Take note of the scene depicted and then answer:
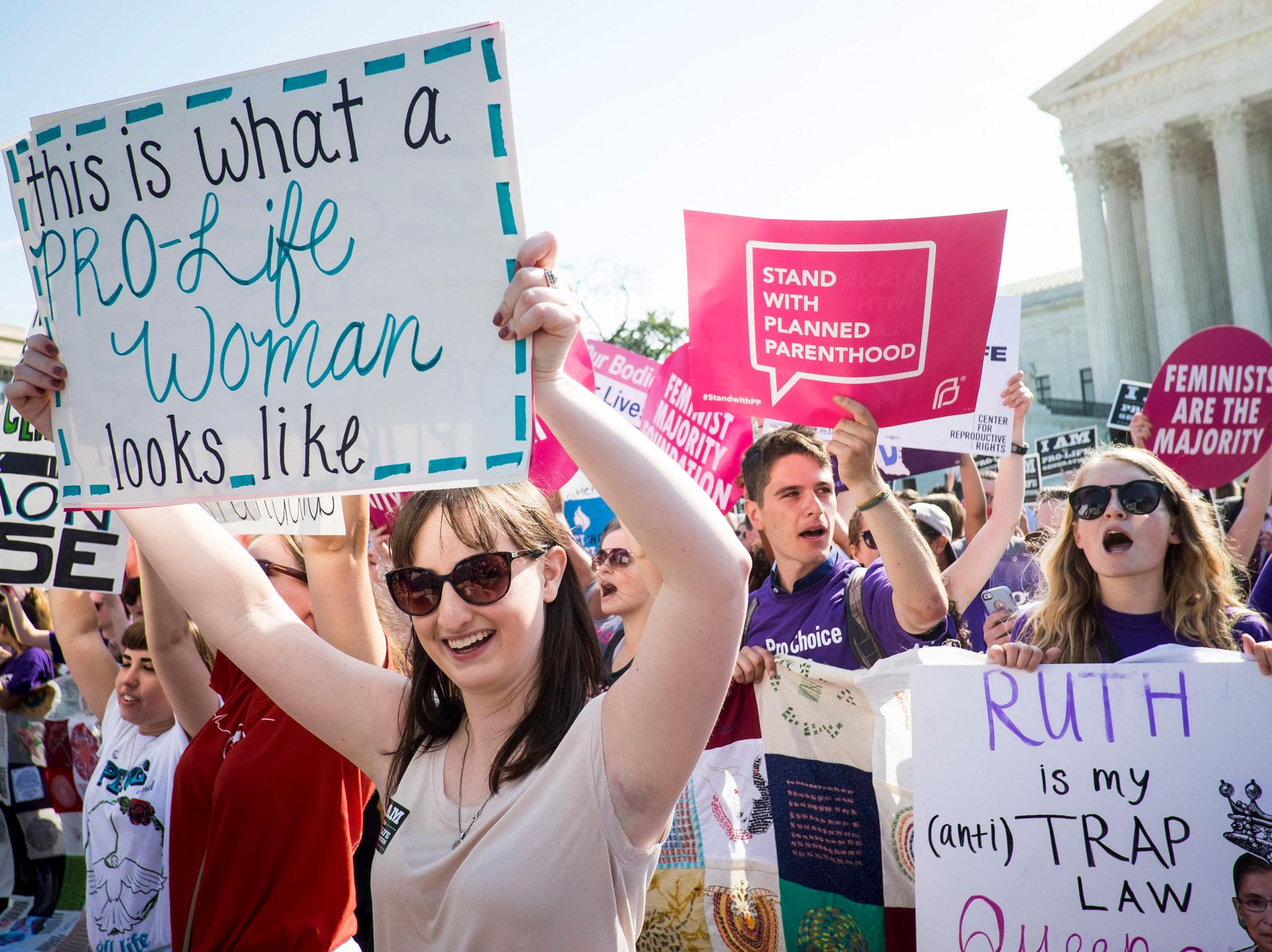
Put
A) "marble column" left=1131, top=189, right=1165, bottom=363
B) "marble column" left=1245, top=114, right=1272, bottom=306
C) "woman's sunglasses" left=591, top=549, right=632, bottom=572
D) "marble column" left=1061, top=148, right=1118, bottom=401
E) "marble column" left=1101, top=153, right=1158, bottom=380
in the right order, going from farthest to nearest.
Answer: "marble column" left=1131, top=189, right=1165, bottom=363, "marble column" left=1061, top=148, right=1118, bottom=401, "marble column" left=1101, top=153, right=1158, bottom=380, "marble column" left=1245, top=114, right=1272, bottom=306, "woman's sunglasses" left=591, top=549, right=632, bottom=572

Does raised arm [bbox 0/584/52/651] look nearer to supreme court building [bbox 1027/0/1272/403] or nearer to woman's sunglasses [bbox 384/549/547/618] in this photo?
woman's sunglasses [bbox 384/549/547/618]

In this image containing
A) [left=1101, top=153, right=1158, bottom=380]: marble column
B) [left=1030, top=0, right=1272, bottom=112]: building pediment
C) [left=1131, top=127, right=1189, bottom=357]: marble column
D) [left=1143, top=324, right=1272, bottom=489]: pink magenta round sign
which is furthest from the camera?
[left=1101, top=153, right=1158, bottom=380]: marble column

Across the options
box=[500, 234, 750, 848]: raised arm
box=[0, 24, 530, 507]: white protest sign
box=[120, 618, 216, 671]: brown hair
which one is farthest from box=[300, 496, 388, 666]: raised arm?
box=[500, 234, 750, 848]: raised arm

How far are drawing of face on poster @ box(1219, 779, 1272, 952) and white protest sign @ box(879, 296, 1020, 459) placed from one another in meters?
3.56

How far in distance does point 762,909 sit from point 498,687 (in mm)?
1454

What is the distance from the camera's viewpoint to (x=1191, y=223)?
4519 cm

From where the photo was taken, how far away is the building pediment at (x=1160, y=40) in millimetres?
41281

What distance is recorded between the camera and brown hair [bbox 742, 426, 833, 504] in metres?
4.10

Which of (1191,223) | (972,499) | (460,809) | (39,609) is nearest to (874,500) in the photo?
(460,809)

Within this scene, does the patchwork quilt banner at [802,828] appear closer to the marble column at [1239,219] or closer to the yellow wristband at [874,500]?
the yellow wristband at [874,500]

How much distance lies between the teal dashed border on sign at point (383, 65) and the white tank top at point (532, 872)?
1130 mm

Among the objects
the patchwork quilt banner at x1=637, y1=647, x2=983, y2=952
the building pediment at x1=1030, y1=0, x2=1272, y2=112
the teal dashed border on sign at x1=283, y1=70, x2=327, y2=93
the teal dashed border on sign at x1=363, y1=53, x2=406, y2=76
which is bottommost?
the patchwork quilt banner at x1=637, y1=647, x2=983, y2=952

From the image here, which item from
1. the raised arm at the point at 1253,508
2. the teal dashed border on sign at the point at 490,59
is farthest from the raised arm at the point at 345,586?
the raised arm at the point at 1253,508

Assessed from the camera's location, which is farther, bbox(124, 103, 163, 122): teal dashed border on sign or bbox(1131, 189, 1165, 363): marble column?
bbox(1131, 189, 1165, 363): marble column
